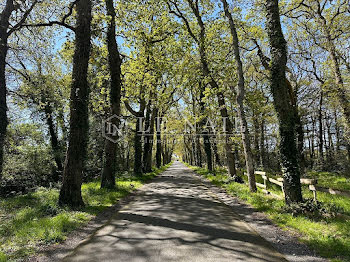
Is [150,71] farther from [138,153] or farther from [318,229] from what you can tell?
[318,229]

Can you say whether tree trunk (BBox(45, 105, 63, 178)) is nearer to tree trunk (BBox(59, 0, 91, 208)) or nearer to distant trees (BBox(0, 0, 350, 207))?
distant trees (BBox(0, 0, 350, 207))

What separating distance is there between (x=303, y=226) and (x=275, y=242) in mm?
1098

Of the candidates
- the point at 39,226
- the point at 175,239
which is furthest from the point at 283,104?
the point at 39,226

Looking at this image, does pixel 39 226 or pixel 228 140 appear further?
pixel 228 140

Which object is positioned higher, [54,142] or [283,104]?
[283,104]

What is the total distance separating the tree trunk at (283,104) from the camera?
729 cm

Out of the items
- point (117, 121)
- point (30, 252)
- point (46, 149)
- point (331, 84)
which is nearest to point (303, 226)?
point (30, 252)

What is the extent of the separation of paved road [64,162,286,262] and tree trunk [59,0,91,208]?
1.85 m

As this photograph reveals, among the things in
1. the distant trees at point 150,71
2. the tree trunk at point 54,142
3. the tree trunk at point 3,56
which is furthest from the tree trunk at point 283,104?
the tree trunk at point 54,142

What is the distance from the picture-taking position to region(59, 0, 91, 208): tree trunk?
7.73 m

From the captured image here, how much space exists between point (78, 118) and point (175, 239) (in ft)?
17.6

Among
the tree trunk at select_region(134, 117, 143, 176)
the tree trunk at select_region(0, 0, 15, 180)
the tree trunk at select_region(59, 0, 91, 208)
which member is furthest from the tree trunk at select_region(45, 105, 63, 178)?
the tree trunk at select_region(59, 0, 91, 208)

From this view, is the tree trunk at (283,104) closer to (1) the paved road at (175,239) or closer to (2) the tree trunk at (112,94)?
(1) the paved road at (175,239)

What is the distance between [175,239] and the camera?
16.4 ft
